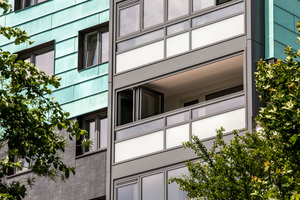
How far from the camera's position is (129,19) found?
29.1 metres

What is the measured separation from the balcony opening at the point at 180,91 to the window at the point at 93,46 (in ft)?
8.00

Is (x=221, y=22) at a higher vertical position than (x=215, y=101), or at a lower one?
higher

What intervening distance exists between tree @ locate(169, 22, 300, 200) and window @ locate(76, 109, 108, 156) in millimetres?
7770

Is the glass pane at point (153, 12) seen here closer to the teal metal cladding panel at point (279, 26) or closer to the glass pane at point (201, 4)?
the glass pane at point (201, 4)

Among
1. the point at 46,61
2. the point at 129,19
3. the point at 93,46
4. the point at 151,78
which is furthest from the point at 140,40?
the point at 46,61

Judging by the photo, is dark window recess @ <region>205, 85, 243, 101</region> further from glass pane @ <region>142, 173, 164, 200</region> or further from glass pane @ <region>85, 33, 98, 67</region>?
glass pane @ <region>85, 33, 98, 67</region>

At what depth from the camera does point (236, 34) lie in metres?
→ 25.8

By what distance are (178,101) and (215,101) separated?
3320mm

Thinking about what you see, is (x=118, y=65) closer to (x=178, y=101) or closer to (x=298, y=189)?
(x=178, y=101)

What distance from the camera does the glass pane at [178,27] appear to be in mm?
27209

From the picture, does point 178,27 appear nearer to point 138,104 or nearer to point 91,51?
point 138,104

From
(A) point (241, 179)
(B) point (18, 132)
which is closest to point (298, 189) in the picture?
(A) point (241, 179)

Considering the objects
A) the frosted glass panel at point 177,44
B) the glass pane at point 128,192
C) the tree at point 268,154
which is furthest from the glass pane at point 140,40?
the tree at point 268,154

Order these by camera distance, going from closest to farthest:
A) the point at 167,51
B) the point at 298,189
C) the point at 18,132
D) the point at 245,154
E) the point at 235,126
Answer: the point at 298,189 → the point at 18,132 → the point at 245,154 → the point at 235,126 → the point at 167,51
